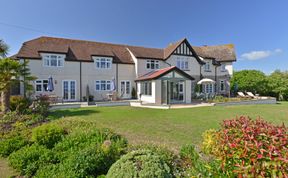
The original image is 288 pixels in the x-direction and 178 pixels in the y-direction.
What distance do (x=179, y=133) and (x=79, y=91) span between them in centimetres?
1594

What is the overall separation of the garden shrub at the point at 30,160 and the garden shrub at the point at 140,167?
2.74m

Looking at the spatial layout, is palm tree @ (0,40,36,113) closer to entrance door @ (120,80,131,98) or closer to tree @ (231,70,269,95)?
entrance door @ (120,80,131,98)

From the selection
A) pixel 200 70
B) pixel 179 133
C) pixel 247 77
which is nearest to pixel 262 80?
pixel 247 77

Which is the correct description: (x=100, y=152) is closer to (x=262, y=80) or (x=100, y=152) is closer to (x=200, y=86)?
(x=200, y=86)

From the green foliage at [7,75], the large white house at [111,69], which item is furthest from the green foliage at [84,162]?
the large white house at [111,69]

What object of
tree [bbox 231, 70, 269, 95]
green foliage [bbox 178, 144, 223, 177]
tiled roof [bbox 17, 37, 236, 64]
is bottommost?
green foliage [bbox 178, 144, 223, 177]

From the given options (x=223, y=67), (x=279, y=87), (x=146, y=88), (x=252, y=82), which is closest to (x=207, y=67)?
(x=223, y=67)

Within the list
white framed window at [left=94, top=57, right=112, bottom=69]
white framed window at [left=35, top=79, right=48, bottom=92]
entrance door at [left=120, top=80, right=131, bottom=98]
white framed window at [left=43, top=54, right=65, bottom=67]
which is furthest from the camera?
entrance door at [left=120, top=80, right=131, bottom=98]

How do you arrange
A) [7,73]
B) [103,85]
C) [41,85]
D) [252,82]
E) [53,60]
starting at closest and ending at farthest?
[7,73] < [41,85] < [53,60] < [103,85] < [252,82]

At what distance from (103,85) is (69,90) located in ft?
13.4

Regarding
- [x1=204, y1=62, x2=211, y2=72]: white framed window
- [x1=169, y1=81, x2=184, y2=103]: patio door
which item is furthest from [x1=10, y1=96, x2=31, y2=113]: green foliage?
[x1=204, y1=62, x2=211, y2=72]: white framed window

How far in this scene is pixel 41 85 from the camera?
18.8m

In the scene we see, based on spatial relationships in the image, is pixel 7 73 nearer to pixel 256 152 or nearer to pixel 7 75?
pixel 7 75

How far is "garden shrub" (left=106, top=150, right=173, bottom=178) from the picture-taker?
327 centimetres
